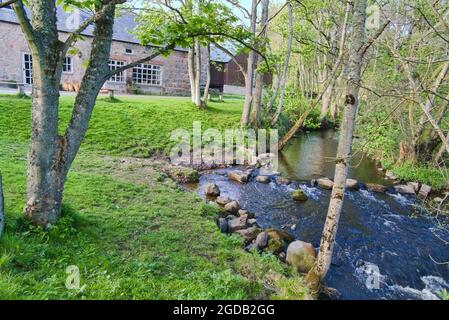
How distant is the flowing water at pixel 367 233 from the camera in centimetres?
579

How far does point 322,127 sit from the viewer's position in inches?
990

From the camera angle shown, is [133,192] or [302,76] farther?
[302,76]

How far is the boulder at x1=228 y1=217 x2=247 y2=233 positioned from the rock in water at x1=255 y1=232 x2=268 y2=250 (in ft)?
1.89

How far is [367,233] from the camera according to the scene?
7719mm

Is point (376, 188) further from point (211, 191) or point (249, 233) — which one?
point (249, 233)

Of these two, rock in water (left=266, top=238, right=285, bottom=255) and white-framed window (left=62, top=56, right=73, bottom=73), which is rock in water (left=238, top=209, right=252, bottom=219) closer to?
Result: rock in water (left=266, top=238, right=285, bottom=255)

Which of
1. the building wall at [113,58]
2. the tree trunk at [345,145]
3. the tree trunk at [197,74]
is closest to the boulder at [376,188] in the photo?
the tree trunk at [345,145]

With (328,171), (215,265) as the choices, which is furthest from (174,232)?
(328,171)

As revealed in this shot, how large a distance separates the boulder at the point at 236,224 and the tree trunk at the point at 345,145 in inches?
79.5

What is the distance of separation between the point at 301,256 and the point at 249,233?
1243mm

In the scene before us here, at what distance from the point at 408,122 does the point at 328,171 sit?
150 inches

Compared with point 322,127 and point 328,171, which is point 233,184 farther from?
point 322,127

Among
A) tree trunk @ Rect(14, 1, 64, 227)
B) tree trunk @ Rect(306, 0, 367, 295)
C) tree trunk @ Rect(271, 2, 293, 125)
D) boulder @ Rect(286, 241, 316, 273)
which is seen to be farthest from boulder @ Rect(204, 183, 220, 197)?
tree trunk @ Rect(271, 2, 293, 125)
